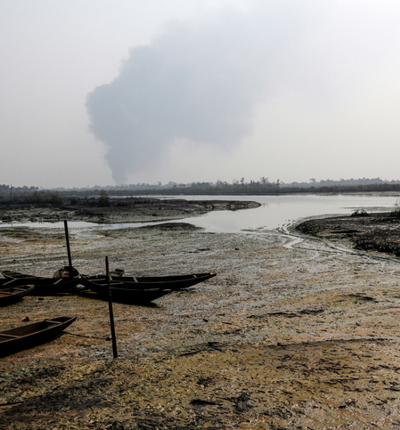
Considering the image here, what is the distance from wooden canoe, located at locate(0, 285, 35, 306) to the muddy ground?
0.99ft

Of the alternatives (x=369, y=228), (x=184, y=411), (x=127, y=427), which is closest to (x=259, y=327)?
(x=184, y=411)

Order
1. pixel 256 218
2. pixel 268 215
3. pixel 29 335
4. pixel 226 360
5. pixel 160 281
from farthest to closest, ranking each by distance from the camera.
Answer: pixel 268 215
pixel 256 218
pixel 160 281
pixel 29 335
pixel 226 360

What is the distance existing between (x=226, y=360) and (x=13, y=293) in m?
8.53

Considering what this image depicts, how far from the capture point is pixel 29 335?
25.6 feet

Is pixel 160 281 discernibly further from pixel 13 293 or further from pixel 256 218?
pixel 256 218

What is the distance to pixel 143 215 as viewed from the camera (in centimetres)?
4784

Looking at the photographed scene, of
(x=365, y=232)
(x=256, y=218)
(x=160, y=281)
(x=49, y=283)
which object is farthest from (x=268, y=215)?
(x=49, y=283)

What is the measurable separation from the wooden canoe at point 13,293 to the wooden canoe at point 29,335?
3831mm

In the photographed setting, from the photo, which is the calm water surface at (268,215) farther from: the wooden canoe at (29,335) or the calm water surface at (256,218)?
the wooden canoe at (29,335)

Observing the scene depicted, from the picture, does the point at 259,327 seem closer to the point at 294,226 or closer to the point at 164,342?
the point at 164,342

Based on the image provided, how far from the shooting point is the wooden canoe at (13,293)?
38.7 feet

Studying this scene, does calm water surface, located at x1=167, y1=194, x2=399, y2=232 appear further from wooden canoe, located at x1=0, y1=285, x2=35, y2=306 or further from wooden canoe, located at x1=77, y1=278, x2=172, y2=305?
wooden canoe, located at x1=0, y1=285, x2=35, y2=306

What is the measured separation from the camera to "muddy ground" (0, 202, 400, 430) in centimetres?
530

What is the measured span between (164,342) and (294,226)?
27.8m
